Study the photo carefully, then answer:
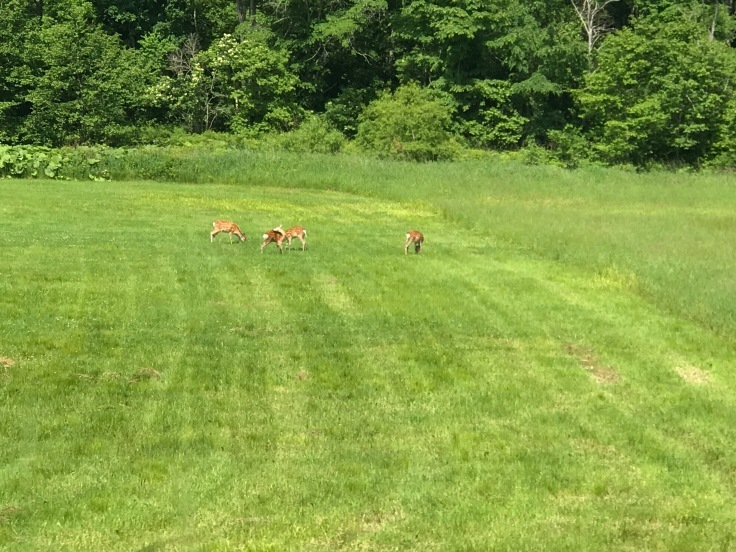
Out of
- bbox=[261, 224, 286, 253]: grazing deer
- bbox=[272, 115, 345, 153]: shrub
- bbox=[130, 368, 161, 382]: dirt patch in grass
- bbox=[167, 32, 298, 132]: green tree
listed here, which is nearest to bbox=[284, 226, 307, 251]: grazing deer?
bbox=[261, 224, 286, 253]: grazing deer

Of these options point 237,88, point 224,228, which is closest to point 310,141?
point 237,88

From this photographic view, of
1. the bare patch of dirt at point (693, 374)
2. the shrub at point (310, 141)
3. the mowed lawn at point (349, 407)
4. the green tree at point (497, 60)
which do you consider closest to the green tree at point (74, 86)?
the shrub at point (310, 141)

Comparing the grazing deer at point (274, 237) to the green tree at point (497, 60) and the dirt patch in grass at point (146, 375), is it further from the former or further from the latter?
the green tree at point (497, 60)

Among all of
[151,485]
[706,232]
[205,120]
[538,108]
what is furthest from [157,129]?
[151,485]

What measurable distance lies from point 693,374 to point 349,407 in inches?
168

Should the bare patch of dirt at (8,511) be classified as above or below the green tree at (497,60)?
below

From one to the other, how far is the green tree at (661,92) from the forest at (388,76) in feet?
0.27

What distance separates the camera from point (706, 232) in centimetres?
2089

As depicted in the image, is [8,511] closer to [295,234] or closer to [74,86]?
[295,234]

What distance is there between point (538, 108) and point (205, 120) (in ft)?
64.0

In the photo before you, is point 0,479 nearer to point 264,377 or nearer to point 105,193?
point 264,377

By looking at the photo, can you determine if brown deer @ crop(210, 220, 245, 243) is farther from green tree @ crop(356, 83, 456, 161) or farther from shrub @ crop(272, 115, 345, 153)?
green tree @ crop(356, 83, 456, 161)

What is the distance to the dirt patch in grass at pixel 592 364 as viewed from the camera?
33.8 feet

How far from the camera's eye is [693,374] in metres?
10.6
